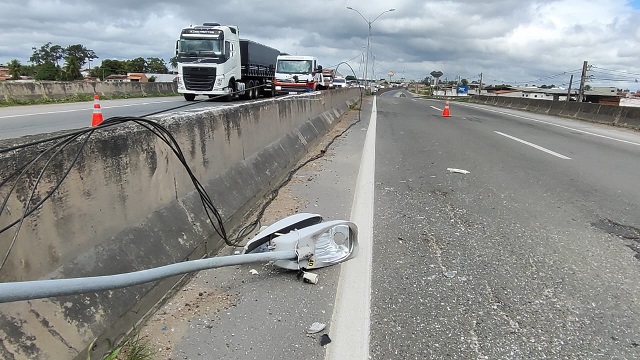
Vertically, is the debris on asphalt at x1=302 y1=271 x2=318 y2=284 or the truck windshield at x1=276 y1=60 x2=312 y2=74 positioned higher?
the truck windshield at x1=276 y1=60 x2=312 y2=74

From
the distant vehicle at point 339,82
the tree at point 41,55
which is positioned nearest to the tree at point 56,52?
the tree at point 41,55

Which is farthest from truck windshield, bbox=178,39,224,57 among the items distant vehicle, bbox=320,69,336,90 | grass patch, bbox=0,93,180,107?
distant vehicle, bbox=320,69,336,90

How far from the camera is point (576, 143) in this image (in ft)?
38.9

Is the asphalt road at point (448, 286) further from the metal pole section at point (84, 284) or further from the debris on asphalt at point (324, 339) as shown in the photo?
the metal pole section at point (84, 284)

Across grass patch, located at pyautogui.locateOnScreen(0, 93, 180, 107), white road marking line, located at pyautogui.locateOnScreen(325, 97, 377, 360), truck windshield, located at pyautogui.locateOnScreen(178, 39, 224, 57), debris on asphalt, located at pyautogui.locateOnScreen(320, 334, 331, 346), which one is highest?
truck windshield, located at pyautogui.locateOnScreen(178, 39, 224, 57)

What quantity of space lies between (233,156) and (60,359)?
309cm

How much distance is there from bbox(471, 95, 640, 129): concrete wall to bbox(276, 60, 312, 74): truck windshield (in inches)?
576

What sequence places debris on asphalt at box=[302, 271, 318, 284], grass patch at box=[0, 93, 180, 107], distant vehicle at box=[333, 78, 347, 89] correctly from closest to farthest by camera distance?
debris on asphalt at box=[302, 271, 318, 284] → grass patch at box=[0, 93, 180, 107] → distant vehicle at box=[333, 78, 347, 89]

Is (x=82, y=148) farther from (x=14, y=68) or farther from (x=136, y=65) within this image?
(x=136, y=65)

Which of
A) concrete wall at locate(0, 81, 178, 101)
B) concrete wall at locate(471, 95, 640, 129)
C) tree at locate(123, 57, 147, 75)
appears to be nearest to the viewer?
concrete wall at locate(0, 81, 178, 101)

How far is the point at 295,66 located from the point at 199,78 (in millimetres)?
8516

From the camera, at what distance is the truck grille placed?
66.9ft

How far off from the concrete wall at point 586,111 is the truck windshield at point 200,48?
18.1 m

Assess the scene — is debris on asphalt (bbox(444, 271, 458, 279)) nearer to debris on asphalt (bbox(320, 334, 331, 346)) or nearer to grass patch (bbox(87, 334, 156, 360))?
debris on asphalt (bbox(320, 334, 331, 346))
